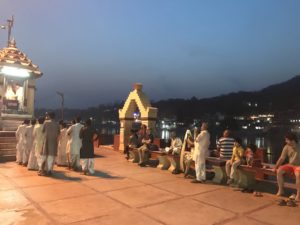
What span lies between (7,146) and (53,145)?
4257mm

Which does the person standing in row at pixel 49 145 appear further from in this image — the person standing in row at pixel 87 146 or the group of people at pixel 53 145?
the person standing in row at pixel 87 146

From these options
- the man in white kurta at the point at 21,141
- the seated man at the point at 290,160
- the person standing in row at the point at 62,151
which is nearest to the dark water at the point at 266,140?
the person standing in row at the point at 62,151

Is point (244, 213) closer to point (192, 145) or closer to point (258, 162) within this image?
point (258, 162)

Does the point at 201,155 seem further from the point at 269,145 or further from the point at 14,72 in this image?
the point at 269,145

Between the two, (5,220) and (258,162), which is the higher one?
(258,162)

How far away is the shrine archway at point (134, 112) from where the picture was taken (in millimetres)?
14820

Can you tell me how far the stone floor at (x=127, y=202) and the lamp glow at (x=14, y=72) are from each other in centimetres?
768

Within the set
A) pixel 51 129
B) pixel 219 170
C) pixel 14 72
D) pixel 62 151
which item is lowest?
pixel 219 170

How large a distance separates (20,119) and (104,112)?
114382mm

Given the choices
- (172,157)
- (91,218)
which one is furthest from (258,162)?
(91,218)

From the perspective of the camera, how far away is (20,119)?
16188 mm

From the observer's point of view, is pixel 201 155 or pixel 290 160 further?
pixel 201 155

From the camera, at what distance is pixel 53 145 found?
31.2 feet

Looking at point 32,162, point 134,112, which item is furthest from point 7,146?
point 134,112
